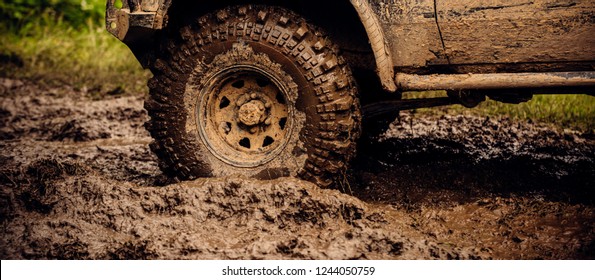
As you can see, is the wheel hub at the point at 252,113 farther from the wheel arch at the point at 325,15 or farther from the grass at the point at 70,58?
the grass at the point at 70,58

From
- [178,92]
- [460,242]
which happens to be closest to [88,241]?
[178,92]

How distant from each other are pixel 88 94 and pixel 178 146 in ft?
11.6

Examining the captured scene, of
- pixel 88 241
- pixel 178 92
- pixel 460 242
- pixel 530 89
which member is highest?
pixel 530 89

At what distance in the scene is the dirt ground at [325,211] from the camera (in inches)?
125

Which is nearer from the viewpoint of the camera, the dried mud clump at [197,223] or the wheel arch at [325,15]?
the dried mud clump at [197,223]

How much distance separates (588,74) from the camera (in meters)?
3.26

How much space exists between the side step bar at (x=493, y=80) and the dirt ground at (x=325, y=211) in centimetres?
69

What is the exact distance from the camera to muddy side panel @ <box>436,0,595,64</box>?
3238 mm

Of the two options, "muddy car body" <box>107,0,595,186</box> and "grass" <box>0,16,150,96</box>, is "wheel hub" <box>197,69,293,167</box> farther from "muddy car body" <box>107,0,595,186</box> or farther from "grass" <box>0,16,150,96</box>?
"grass" <box>0,16,150,96</box>

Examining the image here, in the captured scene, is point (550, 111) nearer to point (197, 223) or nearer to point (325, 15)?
point (325, 15)

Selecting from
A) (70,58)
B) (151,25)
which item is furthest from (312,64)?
(70,58)

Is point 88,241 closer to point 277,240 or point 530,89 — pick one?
point 277,240

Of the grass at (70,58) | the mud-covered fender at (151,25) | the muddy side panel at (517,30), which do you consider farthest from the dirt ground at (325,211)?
the grass at (70,58)
